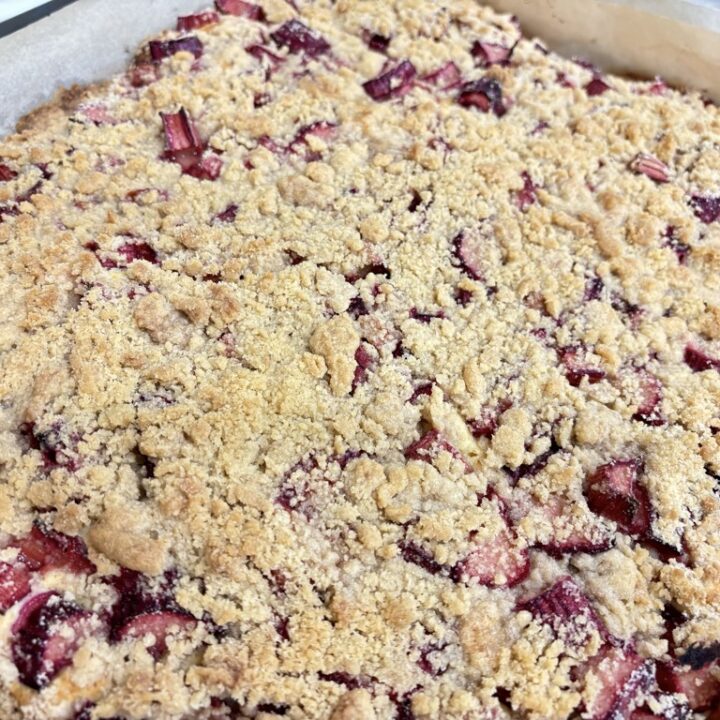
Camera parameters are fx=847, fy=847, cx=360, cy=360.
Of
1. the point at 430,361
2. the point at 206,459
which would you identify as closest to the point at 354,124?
the point at 430,361

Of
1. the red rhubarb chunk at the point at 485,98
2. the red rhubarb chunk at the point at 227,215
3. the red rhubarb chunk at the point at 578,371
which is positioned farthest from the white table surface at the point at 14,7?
the red rhubarb chunk at the point at 578,371

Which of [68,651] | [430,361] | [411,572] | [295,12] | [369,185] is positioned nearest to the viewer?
[68,651]

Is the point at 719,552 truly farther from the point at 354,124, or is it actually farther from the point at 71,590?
the point at 354,124

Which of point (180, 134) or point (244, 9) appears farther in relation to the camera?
point (244, 9)

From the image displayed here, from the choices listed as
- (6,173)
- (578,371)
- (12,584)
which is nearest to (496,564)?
(578,371)

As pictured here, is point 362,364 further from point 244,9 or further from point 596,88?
point 244,9

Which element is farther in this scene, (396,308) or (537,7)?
(537,7)
